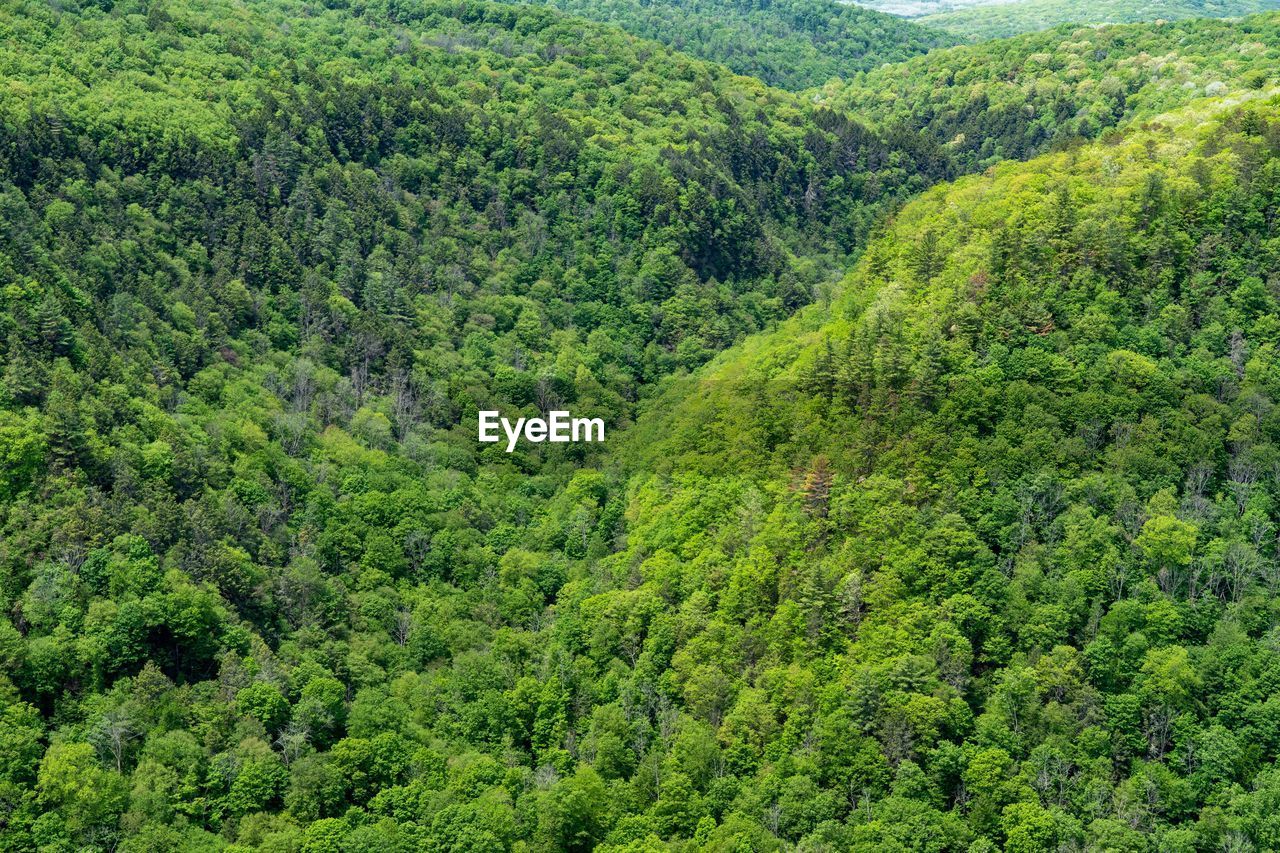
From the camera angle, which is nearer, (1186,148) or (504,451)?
(1186,148)

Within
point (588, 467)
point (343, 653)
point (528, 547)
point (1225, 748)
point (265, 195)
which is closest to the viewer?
point (1225, 748)

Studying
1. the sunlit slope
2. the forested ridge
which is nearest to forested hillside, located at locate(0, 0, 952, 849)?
the forested ridge

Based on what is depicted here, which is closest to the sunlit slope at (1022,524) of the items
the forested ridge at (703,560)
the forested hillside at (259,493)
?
the forested ridge at (703,560)

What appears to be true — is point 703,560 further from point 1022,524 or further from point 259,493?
point 259,493

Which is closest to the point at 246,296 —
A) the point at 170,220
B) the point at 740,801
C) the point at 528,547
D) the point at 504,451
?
the point at 170,220

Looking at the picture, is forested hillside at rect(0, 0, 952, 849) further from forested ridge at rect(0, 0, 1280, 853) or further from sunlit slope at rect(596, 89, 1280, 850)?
sunlit slope at rect(596, 89, 1280, 850)

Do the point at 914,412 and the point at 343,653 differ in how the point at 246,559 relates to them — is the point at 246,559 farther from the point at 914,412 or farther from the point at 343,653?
the point at 914,412

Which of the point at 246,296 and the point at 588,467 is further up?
the point at 246,296
